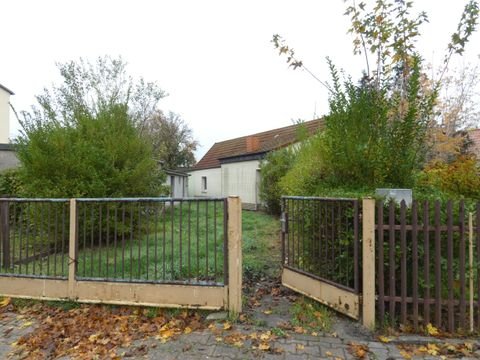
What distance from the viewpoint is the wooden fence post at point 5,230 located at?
14.6ft

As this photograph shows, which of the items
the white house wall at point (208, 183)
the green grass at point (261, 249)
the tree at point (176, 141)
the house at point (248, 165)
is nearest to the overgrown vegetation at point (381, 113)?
the green grass at point (261, 249)

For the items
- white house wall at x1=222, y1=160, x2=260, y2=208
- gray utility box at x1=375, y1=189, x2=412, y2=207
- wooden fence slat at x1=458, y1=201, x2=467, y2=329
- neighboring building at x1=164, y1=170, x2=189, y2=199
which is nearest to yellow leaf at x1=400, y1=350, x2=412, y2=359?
wooden fence slat at x1=458, y1=201, x2=467, y2=329

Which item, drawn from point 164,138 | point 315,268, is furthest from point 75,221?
point 164,138

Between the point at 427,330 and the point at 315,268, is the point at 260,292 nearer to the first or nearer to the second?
the point at 315,268

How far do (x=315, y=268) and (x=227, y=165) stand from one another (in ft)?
42.9

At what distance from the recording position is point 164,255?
152 inches

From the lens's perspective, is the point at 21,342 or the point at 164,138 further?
the point at 164,138

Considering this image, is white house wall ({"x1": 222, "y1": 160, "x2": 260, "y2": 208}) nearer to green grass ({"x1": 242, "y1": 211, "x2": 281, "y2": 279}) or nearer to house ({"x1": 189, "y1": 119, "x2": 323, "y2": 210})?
house ({"x1": 189, "y1": 119, "x2": 323, "y2": 210})

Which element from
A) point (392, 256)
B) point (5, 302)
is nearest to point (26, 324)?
point (5, 302)

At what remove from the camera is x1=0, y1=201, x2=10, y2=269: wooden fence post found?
4446 millimetres

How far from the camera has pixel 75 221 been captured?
4.03m

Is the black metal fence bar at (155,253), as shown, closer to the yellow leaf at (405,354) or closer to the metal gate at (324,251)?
the metal gate at (324,251)

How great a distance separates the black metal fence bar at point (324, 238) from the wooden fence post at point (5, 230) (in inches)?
152

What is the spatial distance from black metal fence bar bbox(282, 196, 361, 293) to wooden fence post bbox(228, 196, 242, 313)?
1015 millimetres
